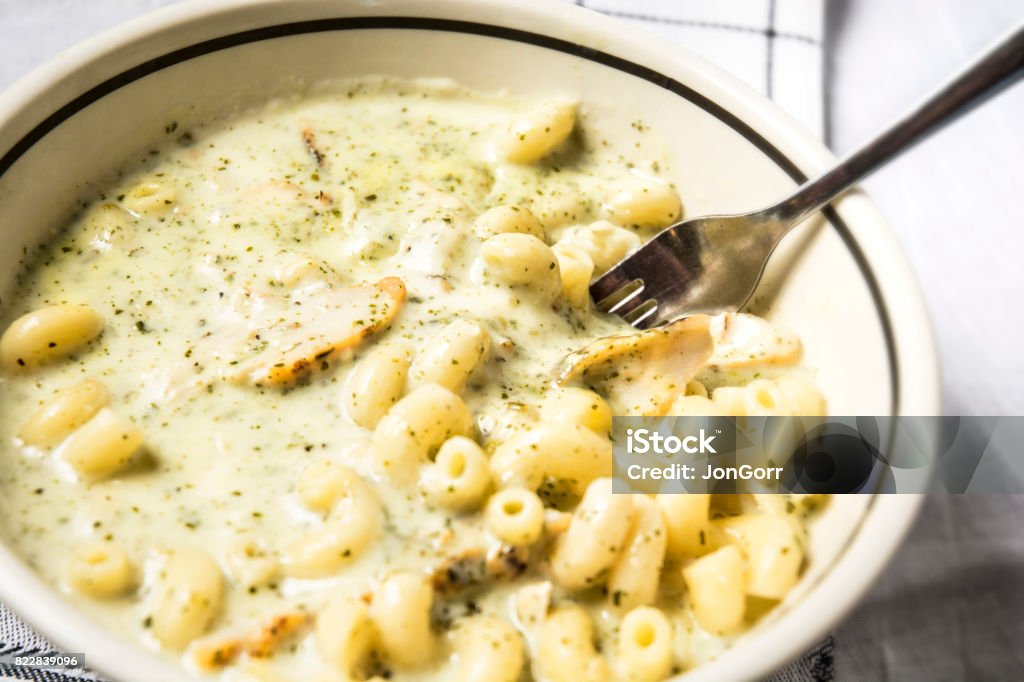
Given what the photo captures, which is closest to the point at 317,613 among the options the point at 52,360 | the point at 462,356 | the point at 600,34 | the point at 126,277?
the point at 462,356

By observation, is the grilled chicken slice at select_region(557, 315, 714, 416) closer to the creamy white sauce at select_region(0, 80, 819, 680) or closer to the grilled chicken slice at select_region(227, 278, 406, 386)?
the creamy white sauce at select_region(0, 80, 819, 680)

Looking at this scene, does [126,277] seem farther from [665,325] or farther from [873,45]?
[873,45]

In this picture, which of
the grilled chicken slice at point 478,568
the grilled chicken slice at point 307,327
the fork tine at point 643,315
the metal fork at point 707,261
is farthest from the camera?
the fork tine at point 643,315

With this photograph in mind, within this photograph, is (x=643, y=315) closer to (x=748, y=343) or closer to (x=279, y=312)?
(x=748, y=343)

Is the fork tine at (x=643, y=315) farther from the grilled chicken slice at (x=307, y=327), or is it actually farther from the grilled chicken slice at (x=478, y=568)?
the grilled chicken slice at (x=478, y=568)

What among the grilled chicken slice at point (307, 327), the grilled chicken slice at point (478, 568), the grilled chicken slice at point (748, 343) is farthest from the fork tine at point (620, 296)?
the grilled chicken slice at point (478, 568)

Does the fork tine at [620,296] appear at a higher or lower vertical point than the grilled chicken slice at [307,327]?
higher

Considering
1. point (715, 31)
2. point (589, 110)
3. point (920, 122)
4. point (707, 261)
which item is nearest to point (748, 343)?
point (707, 261)
